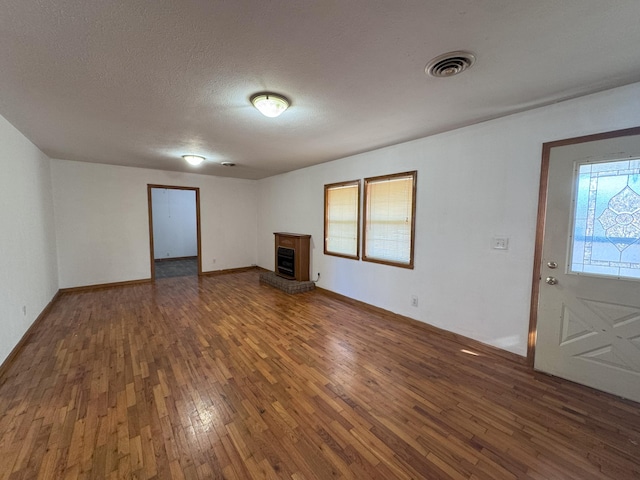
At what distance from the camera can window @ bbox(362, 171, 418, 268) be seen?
3414 mm

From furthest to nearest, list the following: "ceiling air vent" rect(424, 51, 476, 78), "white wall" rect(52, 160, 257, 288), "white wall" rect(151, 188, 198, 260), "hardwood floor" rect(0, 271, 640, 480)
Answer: "white wall" rect(151, 188, 198, 260)
"white wall" rect(52, 160, 257, 288)
"ceiling air vent" rect(424, 51, 476, 78)
"hardwood floor" rect(0, 271, 640, 480)

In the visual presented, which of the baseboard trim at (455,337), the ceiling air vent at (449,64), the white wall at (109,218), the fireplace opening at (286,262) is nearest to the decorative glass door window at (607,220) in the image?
the baseboard trim at (455,337)

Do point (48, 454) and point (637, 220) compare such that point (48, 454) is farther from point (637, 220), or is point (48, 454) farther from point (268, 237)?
point (268, 237)

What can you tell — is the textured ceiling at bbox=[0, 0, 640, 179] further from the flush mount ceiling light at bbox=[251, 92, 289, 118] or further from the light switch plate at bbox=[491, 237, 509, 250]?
the light switch plate at bbox=[491, 237, 509, 250]

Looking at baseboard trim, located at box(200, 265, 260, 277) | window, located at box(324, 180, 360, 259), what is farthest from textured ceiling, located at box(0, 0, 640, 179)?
baseboard trim, located at box(200, 265, 260, 277)

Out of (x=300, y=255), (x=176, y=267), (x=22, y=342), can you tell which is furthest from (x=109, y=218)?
(x=300, y=255)

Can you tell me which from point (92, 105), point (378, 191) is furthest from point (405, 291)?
point (92, 105)

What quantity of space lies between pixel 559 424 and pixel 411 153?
2.92 metres

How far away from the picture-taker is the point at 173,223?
328 inches

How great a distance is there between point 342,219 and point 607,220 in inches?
122

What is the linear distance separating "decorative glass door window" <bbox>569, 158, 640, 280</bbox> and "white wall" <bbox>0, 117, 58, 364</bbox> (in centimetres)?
520

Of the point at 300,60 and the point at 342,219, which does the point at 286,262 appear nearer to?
the point at 342,219

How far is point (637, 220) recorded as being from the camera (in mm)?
1927

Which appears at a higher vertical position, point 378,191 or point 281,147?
point 281,147
